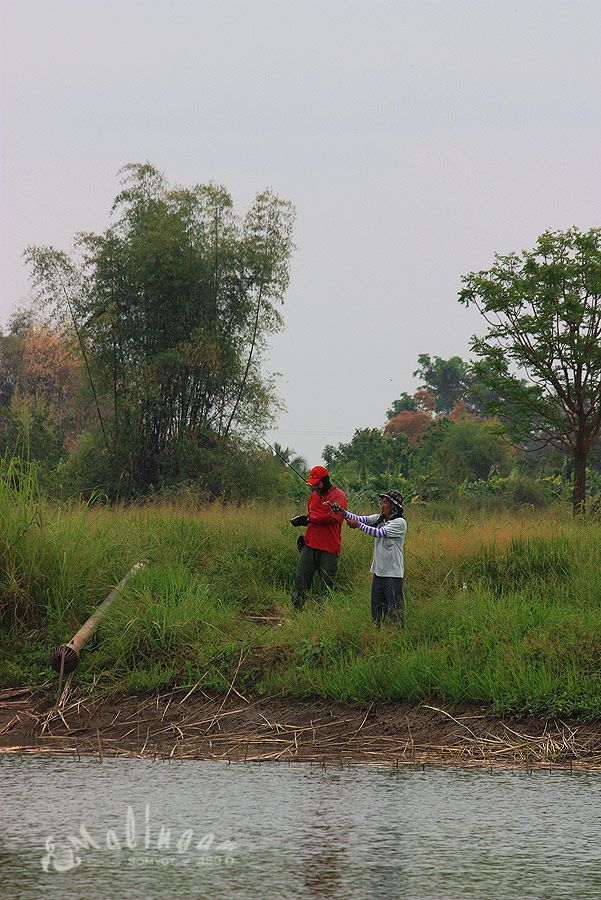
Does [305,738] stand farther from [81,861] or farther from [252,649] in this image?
[81,861]

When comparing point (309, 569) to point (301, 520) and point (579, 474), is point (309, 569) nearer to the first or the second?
point (301, 520)

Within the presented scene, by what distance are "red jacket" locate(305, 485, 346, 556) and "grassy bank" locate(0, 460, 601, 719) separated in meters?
0.61

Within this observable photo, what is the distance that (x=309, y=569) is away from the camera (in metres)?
11.1

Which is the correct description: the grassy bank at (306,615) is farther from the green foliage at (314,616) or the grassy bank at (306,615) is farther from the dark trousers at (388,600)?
the dark trousers at (388,600)

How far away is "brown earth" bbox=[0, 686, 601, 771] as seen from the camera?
7336 mm

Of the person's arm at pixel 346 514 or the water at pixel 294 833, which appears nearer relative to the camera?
the water at pixel 294 833

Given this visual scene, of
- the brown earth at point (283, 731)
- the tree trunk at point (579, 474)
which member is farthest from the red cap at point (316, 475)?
the tree trunk at point (579, 474)

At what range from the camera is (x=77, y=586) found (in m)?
10.6

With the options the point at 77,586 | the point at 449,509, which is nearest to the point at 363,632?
the point at 77,586

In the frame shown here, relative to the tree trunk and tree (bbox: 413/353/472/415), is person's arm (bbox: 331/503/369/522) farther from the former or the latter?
tree (bbox: 413/353/472/415)

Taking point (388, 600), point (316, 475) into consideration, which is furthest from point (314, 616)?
point (316, 475)

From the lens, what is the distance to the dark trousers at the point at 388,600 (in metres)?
9.52

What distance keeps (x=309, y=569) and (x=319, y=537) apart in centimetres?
39

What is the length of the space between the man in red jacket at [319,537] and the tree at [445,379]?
62028 mm
